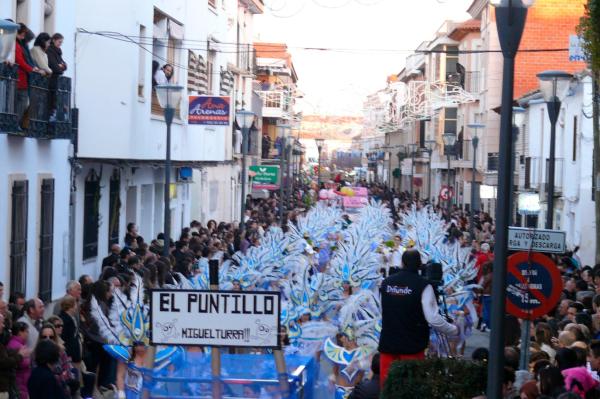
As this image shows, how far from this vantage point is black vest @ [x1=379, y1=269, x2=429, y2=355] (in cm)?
1098

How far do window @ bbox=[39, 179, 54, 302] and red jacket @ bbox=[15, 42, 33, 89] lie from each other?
2.80m

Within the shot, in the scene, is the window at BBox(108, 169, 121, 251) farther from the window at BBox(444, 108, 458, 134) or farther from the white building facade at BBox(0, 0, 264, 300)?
the window at BBox(444, 108, 458, 134)

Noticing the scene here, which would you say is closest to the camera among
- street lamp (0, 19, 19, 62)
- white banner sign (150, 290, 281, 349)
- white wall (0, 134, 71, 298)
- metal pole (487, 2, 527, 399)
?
white banner sign (150, 290, 281, 349)

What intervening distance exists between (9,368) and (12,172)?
27.8 feet

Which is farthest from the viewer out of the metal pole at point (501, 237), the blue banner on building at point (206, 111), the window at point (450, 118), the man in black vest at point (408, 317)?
the window at point (450, 118)

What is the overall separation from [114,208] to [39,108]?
815cm

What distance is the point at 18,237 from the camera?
60.1 feet

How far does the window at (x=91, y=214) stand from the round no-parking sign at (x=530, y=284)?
14.1 metres

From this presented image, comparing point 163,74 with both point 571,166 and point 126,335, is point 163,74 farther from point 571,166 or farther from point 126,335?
point 126,335

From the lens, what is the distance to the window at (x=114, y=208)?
86.1 feet

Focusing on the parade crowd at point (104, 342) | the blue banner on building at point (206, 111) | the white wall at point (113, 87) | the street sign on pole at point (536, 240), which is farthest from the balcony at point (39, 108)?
the blue banner on building at point (206, 111)

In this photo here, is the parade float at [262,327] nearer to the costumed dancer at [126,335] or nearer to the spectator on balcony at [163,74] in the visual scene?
the costumed dancer at [126,335]

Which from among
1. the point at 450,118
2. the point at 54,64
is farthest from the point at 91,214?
the point at 450,118

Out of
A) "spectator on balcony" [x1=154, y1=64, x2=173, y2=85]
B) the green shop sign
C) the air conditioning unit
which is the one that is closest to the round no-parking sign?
"spectator on balcony" [x1=154, y1=64, x2=173, y2=85]
